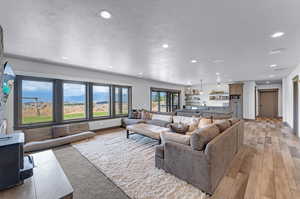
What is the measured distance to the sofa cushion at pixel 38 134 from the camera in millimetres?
3837

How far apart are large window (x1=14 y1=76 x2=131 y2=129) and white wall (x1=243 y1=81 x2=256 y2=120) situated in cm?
794

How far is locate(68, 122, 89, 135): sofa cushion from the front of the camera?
15.2 feet

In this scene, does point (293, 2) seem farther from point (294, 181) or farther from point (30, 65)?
point (30, 65)

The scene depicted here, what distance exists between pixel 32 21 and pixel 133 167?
3.11 metres

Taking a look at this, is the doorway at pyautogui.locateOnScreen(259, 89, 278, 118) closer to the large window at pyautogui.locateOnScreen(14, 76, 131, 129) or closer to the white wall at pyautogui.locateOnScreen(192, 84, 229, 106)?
the white wall at pyautogui.locateOnScreen(192, 84, 229, 106)

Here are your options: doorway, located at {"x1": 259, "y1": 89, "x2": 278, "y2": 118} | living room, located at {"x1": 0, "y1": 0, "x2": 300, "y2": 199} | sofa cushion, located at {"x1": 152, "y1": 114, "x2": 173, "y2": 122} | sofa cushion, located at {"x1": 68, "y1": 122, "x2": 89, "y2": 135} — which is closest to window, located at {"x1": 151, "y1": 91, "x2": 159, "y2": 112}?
sofa cushion, located at {"x1": 152, "y1": 114, "x2": 173, "y2": 122}

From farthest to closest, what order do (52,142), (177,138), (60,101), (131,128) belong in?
(60,101)
(131,128)
(52,142)
(177,138)

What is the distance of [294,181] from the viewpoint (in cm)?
223

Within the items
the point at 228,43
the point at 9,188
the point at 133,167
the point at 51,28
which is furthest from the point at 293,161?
the point at 51,28

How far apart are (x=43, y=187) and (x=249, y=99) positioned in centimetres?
1024

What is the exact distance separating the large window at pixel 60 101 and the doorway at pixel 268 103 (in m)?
10.5

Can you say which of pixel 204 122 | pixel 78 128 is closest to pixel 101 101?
pixel 78 128

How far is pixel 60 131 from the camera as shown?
173 inches

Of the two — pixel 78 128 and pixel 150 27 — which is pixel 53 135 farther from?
pixel 150 27
